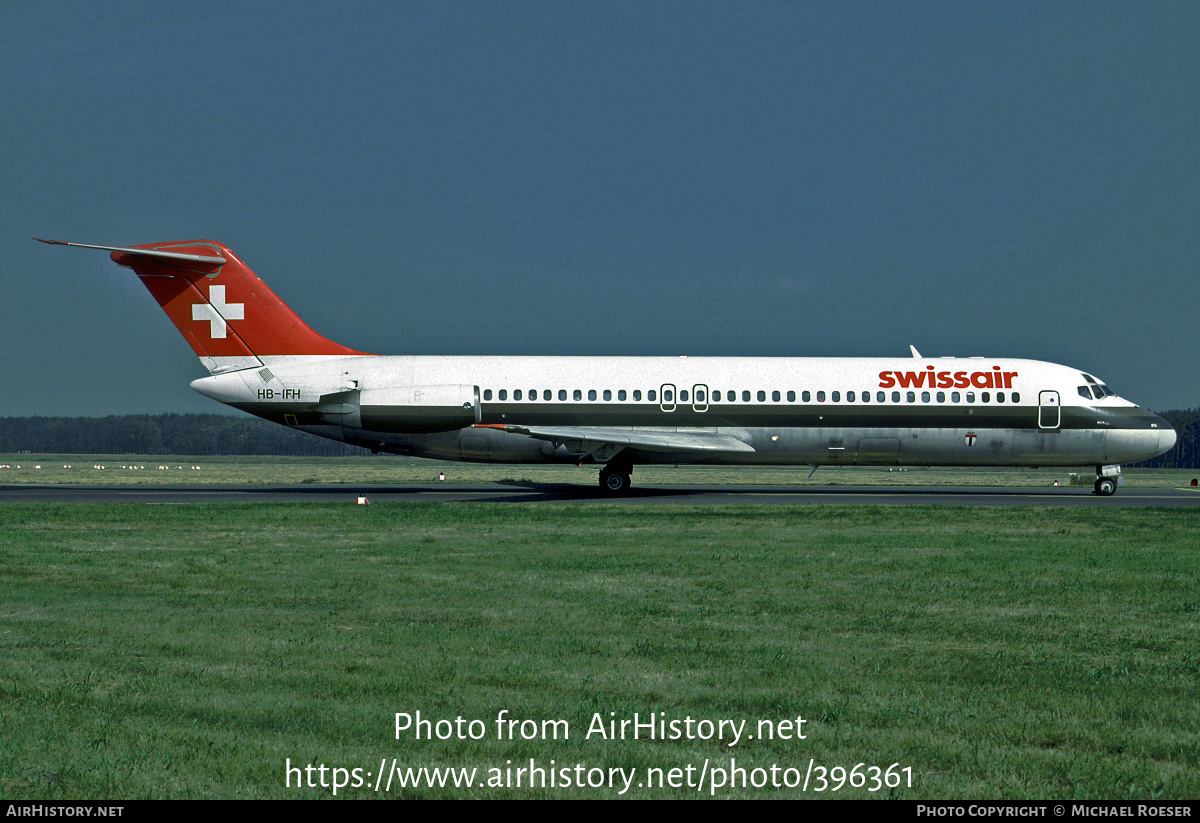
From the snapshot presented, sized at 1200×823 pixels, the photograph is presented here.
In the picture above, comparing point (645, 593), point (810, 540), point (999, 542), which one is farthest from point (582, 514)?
point (645, 593)

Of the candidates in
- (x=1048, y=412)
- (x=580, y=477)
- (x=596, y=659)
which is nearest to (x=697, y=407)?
(x=1048, y=412)

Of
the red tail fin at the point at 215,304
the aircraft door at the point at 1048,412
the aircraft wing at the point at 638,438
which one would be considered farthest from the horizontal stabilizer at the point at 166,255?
the aircraft door at the point at 1048,412

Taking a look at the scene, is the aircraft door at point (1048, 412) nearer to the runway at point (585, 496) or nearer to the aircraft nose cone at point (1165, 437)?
the runway at point (585, 496)

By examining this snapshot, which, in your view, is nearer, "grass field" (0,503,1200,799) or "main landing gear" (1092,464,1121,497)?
"grass field" (0,503,1200,799)

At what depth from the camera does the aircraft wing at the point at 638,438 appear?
30.4 metres

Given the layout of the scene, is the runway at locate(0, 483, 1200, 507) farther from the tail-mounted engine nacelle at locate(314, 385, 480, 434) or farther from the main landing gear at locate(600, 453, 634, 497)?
the tail-mounted engine nacelle at locate(314, 385, 480, 434)

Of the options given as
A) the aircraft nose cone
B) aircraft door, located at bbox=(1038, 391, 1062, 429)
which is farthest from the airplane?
the aircraft nose cone

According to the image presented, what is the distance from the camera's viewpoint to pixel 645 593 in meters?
12.2

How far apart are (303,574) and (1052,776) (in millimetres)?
10332

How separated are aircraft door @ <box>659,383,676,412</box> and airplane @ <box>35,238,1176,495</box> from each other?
0.04m

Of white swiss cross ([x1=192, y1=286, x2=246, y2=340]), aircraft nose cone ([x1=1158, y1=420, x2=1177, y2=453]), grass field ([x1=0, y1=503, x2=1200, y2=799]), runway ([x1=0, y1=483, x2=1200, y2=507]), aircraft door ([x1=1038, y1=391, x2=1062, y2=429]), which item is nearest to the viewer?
grass field ([x1=0, y1=503, x2=1200, y2=799])

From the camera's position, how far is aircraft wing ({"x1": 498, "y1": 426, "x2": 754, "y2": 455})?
3044 cm

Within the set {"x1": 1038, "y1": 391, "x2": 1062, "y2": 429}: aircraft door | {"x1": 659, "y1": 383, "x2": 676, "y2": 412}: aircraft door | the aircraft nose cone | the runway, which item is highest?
{"x1": 659, "y1": 383, "x2": 676, "y2": 412}: aircraft door

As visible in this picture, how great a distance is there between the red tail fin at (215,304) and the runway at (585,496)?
461cm
